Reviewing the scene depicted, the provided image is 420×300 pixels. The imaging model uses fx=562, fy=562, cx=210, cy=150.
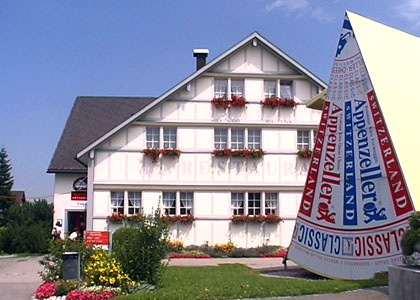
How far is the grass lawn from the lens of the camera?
1065 centimetres

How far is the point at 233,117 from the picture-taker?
24.6 metres

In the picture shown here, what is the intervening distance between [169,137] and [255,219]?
16.8 feet

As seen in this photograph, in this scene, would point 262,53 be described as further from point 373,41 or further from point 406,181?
point 406,181

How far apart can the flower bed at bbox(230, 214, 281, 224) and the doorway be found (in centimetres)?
873

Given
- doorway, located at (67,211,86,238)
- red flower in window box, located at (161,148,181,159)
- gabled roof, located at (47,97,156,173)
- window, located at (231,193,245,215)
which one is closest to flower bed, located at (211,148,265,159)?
red flower in window box, located at (161,148,181,159)

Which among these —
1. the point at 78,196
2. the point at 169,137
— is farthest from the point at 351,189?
the point at 78,196

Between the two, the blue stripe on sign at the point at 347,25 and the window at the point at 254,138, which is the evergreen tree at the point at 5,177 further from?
the blue stripe on sign at the point at 347,25

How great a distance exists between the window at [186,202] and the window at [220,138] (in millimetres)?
2490

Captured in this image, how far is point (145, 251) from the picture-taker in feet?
42.3

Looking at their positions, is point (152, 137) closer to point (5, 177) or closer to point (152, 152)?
point (152, 152)

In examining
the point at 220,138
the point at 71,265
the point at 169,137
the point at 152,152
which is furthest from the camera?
the point at 220,138

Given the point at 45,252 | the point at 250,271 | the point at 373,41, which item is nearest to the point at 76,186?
the point at 45,252

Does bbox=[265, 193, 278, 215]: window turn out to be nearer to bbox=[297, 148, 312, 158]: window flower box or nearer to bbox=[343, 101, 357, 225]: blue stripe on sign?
bbox=[297, 148, 312, 158]: window flower box

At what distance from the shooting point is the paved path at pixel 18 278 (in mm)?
13211
